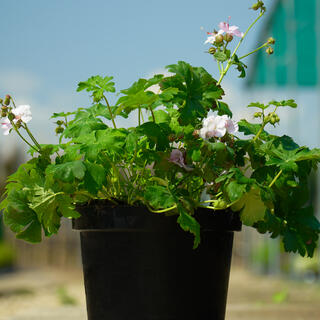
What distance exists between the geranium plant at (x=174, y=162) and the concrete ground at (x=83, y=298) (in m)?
1.33

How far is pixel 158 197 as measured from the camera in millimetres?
1422

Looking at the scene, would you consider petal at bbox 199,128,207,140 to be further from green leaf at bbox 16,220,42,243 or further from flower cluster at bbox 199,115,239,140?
green leaf at bbox 16,220,42,243

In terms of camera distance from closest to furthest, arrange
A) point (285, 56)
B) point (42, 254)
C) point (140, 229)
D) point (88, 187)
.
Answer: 1. point (88, 187)
2. point (140, 229)
3. point (285, 56)
4. point (42, 254)

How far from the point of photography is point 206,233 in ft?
5.29

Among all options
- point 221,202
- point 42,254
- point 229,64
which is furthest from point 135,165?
point 42,254

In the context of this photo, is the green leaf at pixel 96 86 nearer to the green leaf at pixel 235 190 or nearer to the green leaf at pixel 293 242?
the green leaf at pixel 235 190

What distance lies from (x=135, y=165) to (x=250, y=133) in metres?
0.43

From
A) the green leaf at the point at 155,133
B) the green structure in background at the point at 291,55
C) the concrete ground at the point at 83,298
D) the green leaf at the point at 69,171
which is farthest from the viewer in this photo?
the green structure in background at the point at 291,55

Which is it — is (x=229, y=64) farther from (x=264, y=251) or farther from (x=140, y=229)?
(x=264, y=251)

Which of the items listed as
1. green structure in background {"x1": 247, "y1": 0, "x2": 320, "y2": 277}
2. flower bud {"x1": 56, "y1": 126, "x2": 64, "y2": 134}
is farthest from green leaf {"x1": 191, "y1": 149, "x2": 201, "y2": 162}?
green structure in background {"x1": 247, "y1": 0, "x2": 320, "y2": 277}

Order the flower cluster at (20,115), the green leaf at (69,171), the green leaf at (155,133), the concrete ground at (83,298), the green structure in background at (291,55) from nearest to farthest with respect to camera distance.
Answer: the green leaf at (69,171)
the green leaf at (155,133)
the flower cluster at (20,115)
the concrete ground at (83,298)
the green structure in background at (291,55)

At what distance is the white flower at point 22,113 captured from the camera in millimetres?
1599

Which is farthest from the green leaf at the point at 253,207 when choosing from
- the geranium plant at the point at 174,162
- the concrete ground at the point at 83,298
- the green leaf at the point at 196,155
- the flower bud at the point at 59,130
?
the concrete ground at the point at 83,298

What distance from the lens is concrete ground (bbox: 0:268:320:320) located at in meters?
3.06
